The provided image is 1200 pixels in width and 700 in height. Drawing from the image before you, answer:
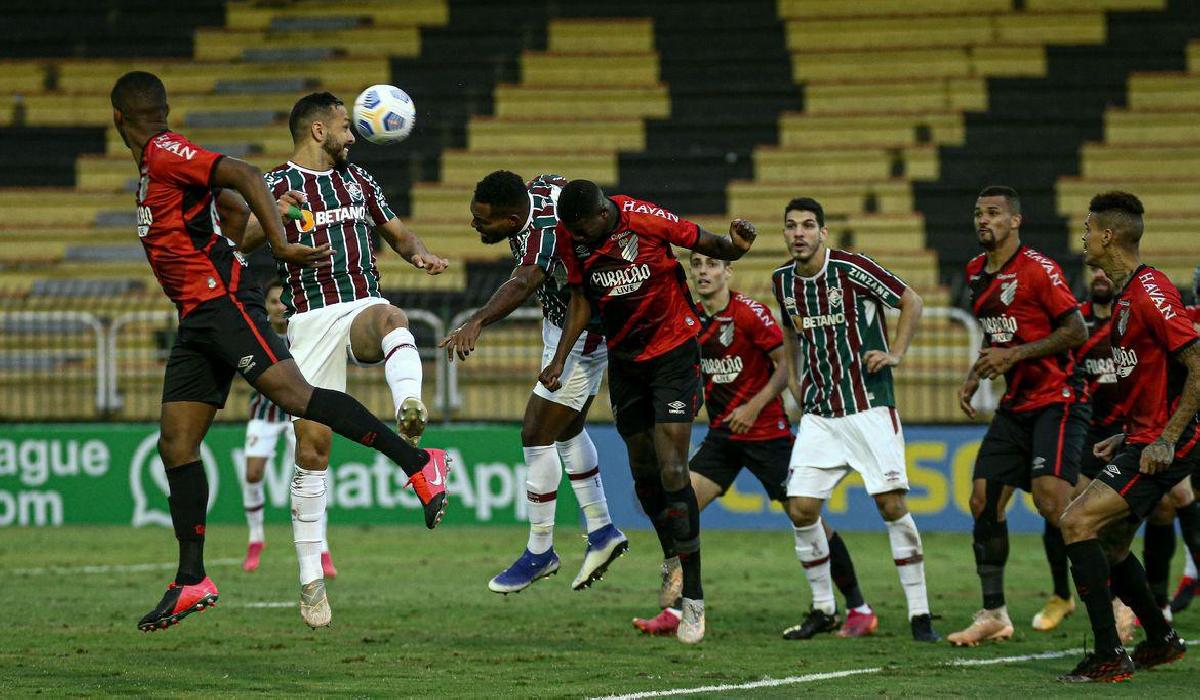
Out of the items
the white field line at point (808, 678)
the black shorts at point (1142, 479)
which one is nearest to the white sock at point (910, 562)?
the white field line at point (808, 678)

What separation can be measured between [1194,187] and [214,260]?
1668 cm

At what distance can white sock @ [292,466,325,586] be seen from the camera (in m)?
8.05

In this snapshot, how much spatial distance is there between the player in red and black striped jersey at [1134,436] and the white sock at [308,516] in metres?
3.85

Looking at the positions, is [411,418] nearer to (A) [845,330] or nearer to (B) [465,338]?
(B) [465,338]

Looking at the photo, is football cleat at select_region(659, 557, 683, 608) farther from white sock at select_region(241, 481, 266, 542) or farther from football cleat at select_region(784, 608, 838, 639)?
white sock at select_region(241, 481, 266, 542)

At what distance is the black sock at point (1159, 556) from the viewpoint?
9758mm

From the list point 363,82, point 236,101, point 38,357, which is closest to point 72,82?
point 236,101

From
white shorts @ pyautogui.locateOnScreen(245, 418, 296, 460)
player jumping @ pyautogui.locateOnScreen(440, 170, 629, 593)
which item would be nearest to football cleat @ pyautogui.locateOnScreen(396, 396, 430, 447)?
player jumping @ pyautogui.locateOnScreen(440, 170, 629, 593)

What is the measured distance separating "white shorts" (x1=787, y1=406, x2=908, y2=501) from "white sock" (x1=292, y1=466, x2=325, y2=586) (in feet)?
9.49

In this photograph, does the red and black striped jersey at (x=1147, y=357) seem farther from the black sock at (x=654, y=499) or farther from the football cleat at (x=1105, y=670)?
the black sock at (x=654, y=499)

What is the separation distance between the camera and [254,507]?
13164mm

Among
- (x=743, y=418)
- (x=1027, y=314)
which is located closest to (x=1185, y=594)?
(x=1027, y=314)

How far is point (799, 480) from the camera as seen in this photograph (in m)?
9.36

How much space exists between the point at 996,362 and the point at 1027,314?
402 mm
